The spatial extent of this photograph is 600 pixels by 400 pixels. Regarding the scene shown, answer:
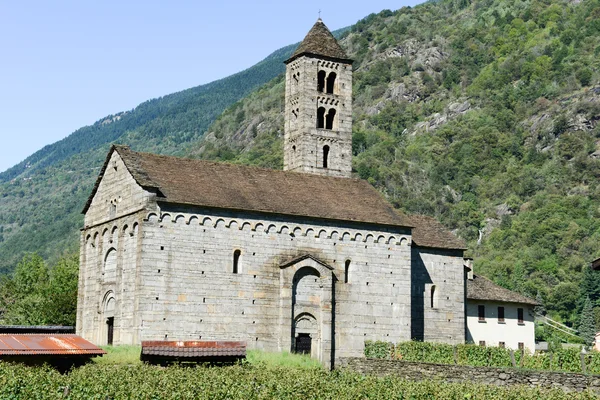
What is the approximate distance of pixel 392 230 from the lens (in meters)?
54.7

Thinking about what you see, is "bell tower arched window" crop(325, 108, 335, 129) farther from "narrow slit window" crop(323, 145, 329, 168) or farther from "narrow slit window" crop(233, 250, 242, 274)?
"narrow slit window" crop(233, 250, 242, 274)

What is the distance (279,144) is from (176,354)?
121139 millimetres

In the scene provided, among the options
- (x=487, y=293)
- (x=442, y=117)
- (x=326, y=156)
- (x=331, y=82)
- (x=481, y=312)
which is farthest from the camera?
(x=442, y=117)

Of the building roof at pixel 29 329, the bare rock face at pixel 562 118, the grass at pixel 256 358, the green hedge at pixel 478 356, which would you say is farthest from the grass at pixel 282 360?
the bare rock face at pixel 562 118

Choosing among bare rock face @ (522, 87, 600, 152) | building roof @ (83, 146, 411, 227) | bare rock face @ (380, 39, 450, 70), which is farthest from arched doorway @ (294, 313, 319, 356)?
bare rock face @ (380, 39, 450, 70)

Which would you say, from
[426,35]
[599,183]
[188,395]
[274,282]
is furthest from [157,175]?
[426,35]

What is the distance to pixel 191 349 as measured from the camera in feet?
130

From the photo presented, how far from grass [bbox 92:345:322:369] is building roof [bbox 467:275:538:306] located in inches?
724

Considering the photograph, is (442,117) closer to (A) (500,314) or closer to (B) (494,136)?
(B) (494,136)

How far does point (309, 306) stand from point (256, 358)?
713 centimetres

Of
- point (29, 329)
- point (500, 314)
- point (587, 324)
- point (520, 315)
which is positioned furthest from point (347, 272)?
point (587, 324)

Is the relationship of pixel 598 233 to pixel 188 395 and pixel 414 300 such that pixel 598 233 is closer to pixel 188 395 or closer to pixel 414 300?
pixel 414 300

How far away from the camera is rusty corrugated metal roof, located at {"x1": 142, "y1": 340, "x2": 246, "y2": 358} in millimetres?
39438

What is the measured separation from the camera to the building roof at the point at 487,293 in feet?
210
